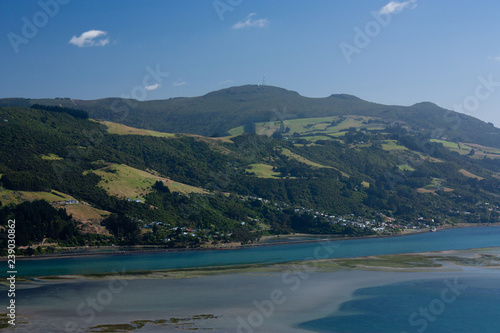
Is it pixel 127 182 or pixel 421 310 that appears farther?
pixel 127 182

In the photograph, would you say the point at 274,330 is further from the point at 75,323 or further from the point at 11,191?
the point at 11,191

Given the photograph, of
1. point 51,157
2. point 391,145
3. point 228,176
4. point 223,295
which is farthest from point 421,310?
point 391,145

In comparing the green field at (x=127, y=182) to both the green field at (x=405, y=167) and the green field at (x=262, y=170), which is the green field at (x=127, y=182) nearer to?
the green field at (x=262, y=170)

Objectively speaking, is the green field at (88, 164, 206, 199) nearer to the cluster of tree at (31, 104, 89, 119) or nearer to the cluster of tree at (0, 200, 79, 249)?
the cluster of tree at (0, 200, 79, 249)

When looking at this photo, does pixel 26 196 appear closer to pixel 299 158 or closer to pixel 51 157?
pixel 51 157

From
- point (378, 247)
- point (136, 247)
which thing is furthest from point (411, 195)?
point (136, 247)

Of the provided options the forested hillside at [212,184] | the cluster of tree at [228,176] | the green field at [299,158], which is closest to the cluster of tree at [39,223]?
the forested hillside at [212,184]
